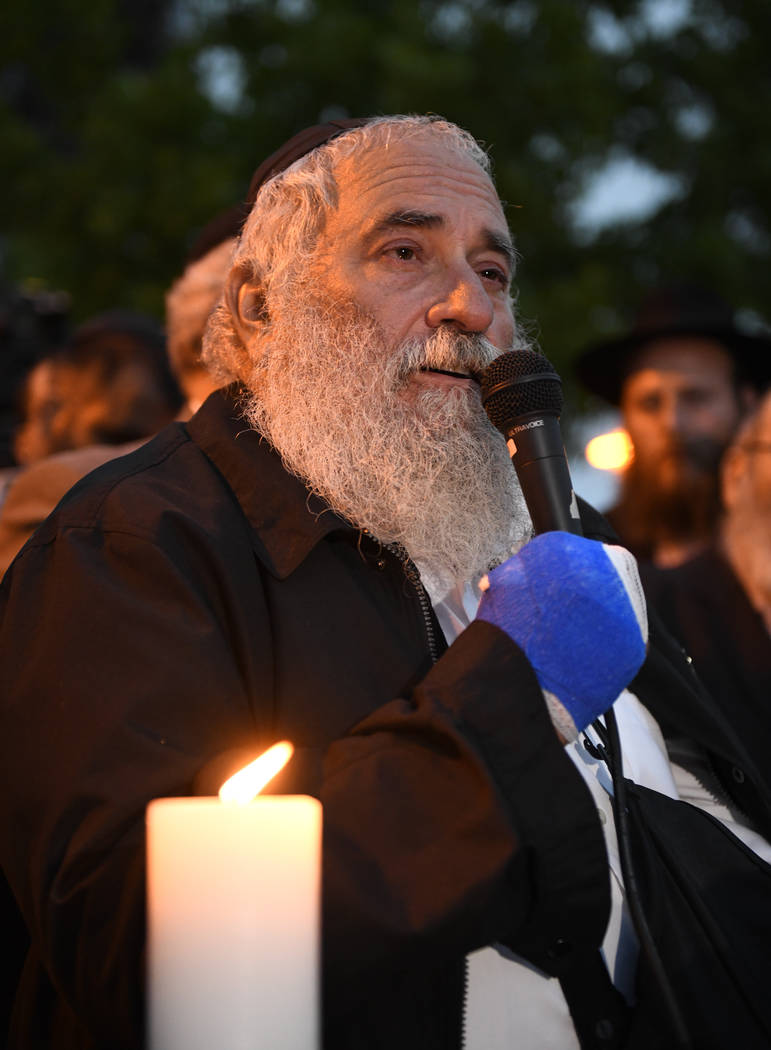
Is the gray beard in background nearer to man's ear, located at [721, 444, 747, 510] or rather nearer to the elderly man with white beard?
the elderly man with white beard

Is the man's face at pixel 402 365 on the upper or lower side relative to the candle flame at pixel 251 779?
upper

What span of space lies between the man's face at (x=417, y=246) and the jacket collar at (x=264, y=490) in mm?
339

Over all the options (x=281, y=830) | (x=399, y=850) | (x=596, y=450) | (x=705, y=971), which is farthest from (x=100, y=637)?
(x=596, y=450)

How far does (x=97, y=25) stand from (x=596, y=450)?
640 centimetres

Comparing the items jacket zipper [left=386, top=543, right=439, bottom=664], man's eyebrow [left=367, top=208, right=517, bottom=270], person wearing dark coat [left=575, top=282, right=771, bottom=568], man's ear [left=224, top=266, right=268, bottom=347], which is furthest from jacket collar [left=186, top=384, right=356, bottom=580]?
person wearing dark coat [left=575, top=282, right=771, bottom=568]

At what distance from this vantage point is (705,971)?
2.05 m

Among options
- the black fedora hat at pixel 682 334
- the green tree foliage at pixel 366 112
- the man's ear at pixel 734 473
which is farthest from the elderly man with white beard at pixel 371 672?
the green tree foliage at pixel 366 112

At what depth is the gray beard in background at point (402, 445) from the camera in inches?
94.3

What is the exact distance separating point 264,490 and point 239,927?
116cm

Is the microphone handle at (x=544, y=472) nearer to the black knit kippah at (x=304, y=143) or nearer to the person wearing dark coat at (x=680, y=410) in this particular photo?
the black knit kippah at (x=304, y=143)

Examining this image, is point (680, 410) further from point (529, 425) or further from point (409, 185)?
point (529, 425)

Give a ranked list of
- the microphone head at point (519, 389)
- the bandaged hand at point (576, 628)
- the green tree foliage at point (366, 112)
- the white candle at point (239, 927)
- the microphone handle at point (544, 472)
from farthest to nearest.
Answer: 1. the green tree foliage at point (366, 112)
2. the microphone head at point (519, 389)
3. the microphone handle at point (544, 472)
4. the bandaged hand at point (576, 628)
5. the white candle at point (239, 927)

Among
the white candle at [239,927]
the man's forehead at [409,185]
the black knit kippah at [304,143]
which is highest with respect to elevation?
the black knit kippah at [304,143]

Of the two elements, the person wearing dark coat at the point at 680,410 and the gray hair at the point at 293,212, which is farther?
the person wearing dark coat at the point at 680,410
